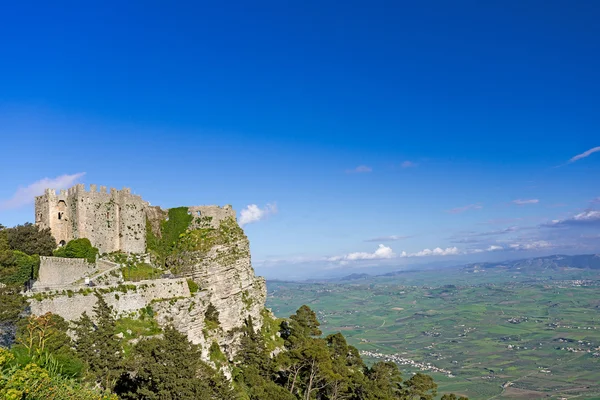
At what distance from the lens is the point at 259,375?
35438 mm

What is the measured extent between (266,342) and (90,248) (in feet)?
61.5

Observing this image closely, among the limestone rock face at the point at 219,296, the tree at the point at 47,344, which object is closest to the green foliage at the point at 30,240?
the limestone rock face at the point at 219,296

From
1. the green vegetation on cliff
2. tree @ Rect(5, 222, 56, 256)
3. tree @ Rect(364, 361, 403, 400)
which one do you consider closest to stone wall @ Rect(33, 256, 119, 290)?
the green vegetation on cliff

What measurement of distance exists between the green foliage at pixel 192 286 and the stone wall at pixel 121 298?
89cm

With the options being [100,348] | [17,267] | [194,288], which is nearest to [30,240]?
[17,267]

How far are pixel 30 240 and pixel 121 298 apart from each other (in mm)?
12830

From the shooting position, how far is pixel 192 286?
3794cm

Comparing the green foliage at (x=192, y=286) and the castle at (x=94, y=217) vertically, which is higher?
the castle at (x=94, y=217)

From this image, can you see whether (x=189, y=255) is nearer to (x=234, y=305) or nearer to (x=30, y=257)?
(x=234, y=305)

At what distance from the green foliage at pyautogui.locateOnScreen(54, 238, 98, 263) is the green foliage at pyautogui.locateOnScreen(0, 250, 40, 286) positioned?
A: 143 inches

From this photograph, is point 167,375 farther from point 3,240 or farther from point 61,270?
point 3,240

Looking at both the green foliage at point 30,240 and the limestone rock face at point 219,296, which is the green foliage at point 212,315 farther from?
the green foliage at point 30,240

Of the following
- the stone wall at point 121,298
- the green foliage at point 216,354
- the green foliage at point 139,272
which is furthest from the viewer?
the green foliage at point 139,272

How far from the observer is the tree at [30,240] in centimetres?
3722
